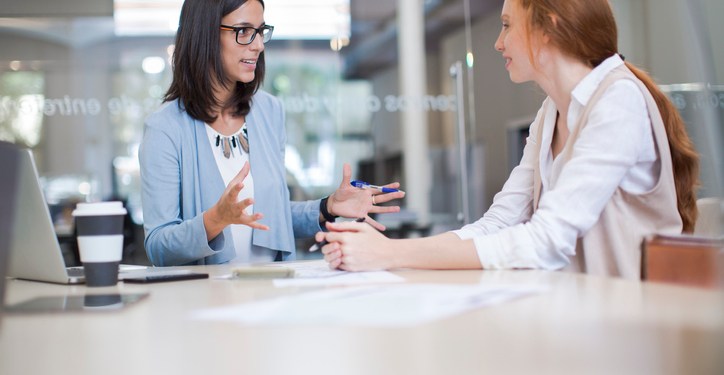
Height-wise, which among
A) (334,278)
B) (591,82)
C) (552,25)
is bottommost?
(334,278)

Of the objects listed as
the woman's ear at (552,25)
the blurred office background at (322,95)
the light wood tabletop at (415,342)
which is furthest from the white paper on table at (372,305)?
the blurred office background at (322,95)

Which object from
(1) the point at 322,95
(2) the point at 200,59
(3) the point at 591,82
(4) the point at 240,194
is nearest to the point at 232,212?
(4) the point at 240,194

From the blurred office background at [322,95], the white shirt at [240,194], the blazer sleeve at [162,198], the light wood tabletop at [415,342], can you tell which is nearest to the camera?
the light wood tabletop at [415,342]

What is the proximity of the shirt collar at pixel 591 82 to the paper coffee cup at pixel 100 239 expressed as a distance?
1.01m

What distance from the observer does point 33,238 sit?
5.06 ft

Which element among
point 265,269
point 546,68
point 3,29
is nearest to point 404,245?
point 265,269

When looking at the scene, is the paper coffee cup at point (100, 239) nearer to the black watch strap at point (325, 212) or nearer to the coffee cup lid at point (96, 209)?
the coffee cup lid at point (96, 209)

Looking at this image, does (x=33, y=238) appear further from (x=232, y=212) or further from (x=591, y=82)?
(x=591, y=82)

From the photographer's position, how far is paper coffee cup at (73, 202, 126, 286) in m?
1.39

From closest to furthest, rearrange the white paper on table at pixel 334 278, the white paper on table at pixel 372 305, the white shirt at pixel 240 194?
the white paper on table at pixel 372 305
the white paper on table at pixel 334 278
the white shirt at pixel 240 194

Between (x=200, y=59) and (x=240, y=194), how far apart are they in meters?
0.44

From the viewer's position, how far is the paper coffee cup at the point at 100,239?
1.39 meters

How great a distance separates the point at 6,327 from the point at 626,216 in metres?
1.23

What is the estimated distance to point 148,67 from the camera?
5.94 meters
